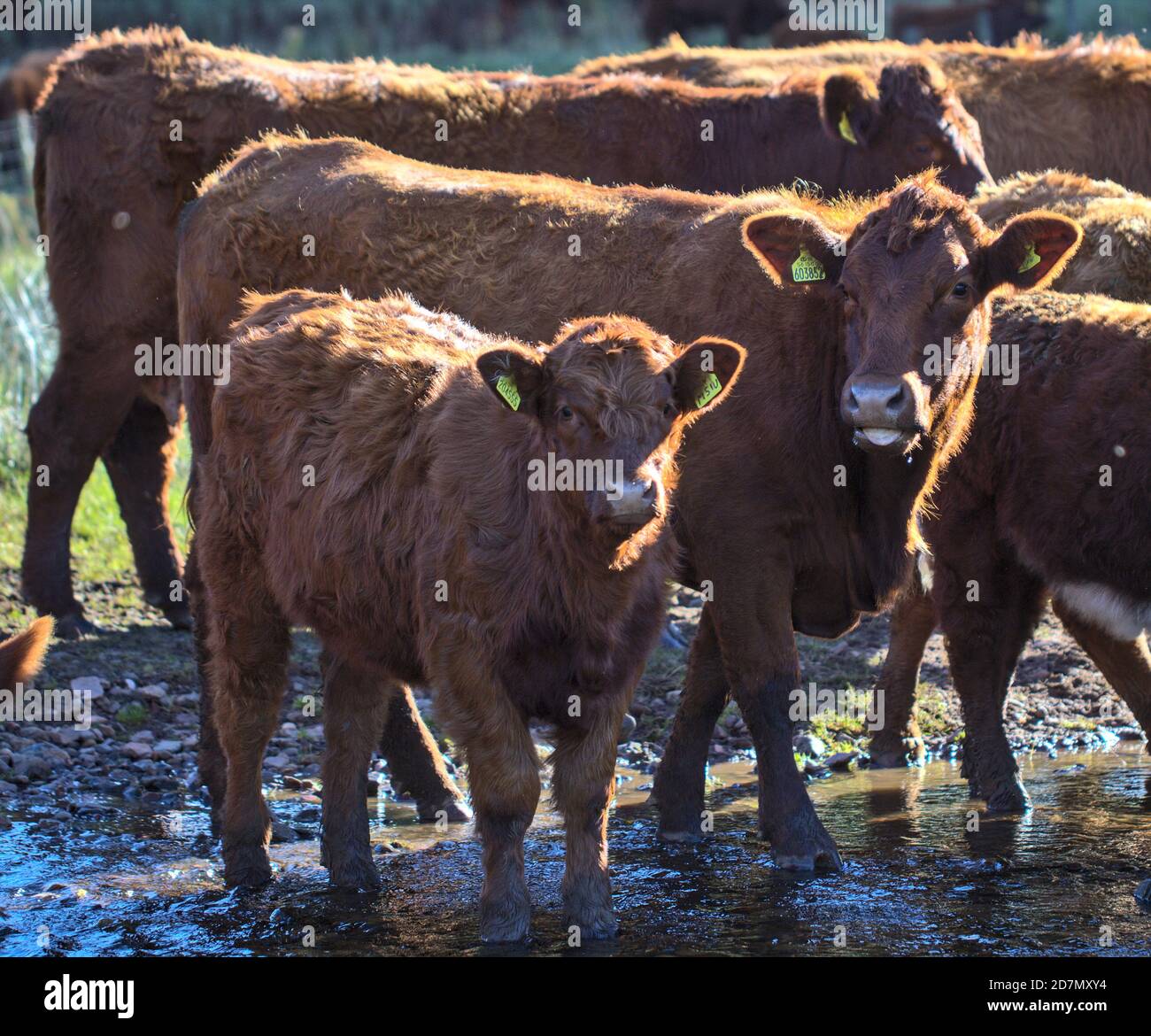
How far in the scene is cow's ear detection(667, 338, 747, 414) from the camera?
18.2 ft

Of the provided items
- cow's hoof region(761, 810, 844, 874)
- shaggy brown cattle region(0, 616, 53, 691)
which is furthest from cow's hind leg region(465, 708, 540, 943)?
shaggy brown cattle region(0, 616, 53, 691)

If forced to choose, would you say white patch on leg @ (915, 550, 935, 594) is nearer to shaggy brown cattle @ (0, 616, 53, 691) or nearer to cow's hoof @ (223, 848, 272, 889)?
Answer: cow's hoof @ (223, 848, 272, 889)

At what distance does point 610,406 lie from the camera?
530 cm

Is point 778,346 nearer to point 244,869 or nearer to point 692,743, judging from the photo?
point 692,743

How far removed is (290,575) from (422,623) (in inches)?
31.4

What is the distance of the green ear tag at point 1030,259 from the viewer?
6438 mm

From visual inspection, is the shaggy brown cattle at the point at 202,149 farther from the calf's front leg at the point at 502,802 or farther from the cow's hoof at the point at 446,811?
the calf's front leg at the point at 502,802

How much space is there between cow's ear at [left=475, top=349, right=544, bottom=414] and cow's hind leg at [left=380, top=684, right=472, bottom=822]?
7.53ft

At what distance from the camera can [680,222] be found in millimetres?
7445

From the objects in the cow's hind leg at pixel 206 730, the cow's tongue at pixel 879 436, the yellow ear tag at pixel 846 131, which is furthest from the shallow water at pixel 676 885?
the yellow ear tag at pixel 846 131
